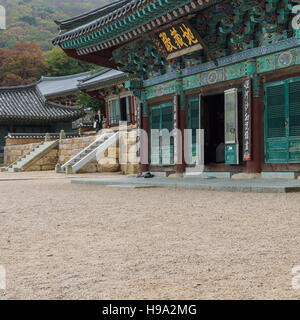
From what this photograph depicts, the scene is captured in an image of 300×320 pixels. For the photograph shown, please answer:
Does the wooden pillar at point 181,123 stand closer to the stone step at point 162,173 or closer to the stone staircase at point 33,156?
the stone step at point 162,173

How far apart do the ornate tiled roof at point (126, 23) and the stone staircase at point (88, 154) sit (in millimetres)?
7906

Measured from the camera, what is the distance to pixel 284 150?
9672 mm

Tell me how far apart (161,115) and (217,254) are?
1062cm

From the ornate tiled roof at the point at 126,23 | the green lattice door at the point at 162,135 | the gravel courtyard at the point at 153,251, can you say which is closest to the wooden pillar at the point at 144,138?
the green lattice door at the point at 162,135

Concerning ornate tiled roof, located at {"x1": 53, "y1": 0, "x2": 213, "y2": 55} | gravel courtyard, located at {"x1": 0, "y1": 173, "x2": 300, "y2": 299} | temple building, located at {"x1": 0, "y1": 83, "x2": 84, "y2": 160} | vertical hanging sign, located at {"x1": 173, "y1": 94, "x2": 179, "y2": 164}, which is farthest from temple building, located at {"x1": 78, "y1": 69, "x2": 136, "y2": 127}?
gravel courtyard, located at {"x1": 0, "y1": 173, "x2": 300, "y2": 299}

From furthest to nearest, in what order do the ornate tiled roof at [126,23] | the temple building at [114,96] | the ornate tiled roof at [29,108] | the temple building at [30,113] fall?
the temple building at [30,113] → the ornate tiled roof at [29,108] → the temple building at [114,96] → the ornate tiled roof at [126,23]

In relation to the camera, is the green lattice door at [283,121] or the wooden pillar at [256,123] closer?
the green lattice door at [283,121]

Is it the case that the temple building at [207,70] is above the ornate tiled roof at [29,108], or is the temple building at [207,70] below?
below

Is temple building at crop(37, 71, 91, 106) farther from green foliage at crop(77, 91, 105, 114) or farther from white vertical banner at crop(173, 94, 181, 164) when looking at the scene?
white vertical banner at crop(173, 94, 181, 164)

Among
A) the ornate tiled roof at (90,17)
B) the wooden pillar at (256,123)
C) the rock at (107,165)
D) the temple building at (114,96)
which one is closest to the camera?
the wooden pillar at (256,123)

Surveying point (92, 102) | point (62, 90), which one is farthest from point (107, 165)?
point (62, 90)

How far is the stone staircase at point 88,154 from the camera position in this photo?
2047cm

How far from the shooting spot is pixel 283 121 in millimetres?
9734

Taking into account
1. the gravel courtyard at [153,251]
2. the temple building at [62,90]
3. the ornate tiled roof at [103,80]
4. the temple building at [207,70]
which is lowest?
the gravel courtyard at [153,251]
